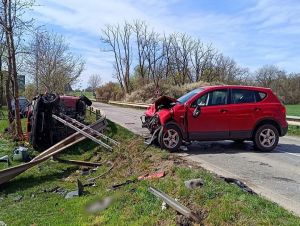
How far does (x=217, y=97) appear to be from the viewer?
1283 cm

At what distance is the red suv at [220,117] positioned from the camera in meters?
12.5

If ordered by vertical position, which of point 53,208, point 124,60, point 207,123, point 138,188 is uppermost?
point 124,60

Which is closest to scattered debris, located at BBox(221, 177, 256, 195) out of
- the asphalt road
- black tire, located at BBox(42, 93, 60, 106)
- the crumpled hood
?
the asphalt road

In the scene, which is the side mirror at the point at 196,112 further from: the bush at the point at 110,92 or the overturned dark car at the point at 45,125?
the bush at the point at 110,92

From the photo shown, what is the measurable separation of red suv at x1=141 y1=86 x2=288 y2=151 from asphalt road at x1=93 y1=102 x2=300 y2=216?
49 cm

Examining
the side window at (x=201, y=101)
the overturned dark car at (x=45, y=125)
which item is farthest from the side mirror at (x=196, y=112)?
the overturned dark car at (x=45, y=125)

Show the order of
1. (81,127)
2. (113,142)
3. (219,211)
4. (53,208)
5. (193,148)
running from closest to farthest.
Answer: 1. (219,211)
2. (53,208)
3. (193,148)
4. (113,142)
5. (81,127)

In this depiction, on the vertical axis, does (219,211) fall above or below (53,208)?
above

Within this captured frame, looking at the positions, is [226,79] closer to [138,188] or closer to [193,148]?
[193,148]

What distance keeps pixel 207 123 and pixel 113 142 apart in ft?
12.5

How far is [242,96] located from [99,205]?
Answer: 6.38 m

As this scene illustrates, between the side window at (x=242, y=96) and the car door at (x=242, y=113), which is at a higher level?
the side window at (x=242, y=96)

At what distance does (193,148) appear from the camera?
1357 centimetres

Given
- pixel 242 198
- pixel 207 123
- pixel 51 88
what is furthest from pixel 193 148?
pixel 51 88
